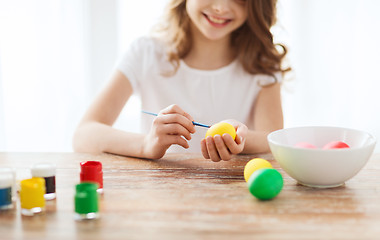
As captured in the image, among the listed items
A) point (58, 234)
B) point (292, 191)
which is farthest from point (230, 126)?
point (58, 234)

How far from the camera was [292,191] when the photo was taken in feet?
3.28

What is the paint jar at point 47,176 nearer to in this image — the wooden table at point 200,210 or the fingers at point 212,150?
the wooden table at point 200,210

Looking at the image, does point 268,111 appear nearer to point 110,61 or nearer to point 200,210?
point 200,210

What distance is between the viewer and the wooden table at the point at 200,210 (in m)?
0.77

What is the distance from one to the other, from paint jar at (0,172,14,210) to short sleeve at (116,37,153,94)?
104 cm

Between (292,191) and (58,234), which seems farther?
(292,191)

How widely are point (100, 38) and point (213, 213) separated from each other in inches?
102

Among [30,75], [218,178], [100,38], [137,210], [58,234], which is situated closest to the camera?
[58,234]

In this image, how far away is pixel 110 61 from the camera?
3258 mm

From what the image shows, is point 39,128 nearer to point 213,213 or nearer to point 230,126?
point 230,126

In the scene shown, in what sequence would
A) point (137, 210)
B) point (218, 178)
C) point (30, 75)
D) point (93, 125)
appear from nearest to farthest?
point (137, 210)
point (218, 178)
point (93, 125)
point (30, 75)

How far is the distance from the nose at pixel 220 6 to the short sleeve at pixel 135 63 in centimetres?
40

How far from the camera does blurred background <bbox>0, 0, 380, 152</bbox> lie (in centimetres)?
300

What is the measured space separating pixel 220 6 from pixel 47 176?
3.35 ft
